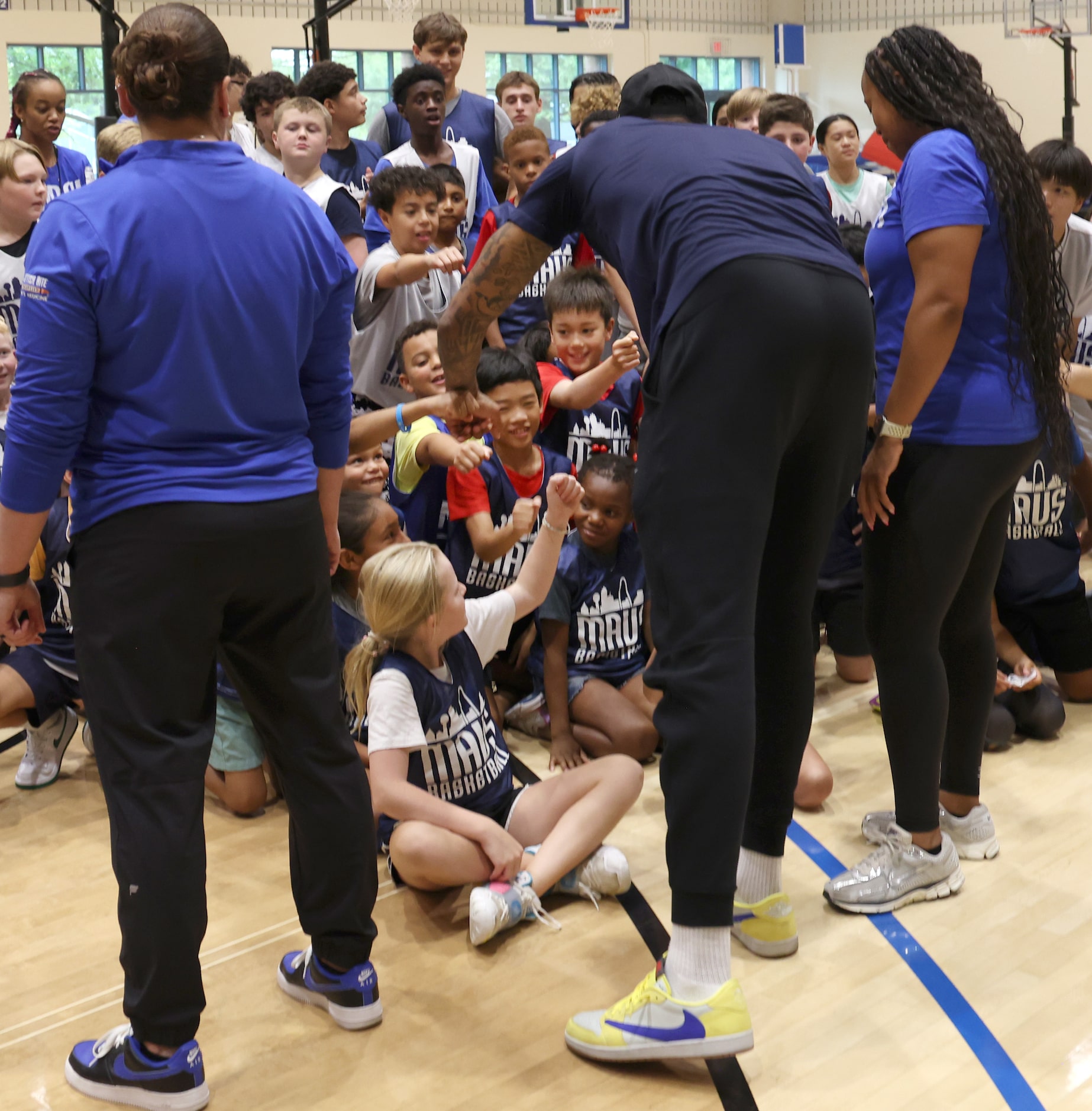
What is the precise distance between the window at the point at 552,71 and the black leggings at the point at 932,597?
41.2 ft

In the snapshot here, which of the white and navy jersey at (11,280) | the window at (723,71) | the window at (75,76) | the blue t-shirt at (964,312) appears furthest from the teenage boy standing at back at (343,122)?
the window at (723,71)

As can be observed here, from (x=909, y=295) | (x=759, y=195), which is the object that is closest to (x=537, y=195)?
(x=759, y=195)

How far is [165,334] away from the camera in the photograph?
1646mm

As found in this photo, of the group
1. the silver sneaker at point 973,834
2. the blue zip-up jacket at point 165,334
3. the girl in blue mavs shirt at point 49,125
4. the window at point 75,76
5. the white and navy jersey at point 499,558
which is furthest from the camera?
the window at point 75,76

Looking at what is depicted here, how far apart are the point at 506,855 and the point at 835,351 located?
3.74 ft

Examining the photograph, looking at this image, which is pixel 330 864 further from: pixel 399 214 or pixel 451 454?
pixel 399 214

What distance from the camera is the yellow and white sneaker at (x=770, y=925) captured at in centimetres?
218

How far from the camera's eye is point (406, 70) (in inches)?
184

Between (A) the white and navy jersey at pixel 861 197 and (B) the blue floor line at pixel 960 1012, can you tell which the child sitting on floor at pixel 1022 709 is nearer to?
(B) the blue floor line at pixel 960 1012

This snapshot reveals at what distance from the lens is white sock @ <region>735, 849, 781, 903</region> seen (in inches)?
85.0

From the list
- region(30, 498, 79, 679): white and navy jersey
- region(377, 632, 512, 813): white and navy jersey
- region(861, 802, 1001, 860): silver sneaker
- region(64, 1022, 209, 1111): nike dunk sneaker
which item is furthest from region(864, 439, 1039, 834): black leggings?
region(30, 498, 79, 679): white and navy jersey

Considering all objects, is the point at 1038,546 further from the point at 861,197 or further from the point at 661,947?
the point at 861,197

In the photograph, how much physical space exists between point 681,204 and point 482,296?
44 cm

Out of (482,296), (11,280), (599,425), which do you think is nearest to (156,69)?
(482,296)
